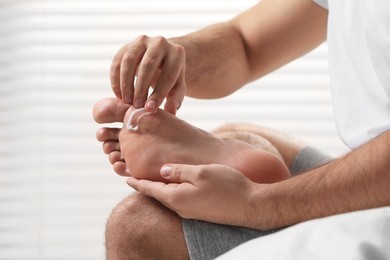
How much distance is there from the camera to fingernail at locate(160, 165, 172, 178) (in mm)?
1290

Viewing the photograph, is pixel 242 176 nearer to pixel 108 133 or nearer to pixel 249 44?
pixel 108 133

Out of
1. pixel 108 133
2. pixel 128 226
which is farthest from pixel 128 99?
pixel 128 226

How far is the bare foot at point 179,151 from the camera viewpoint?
1325mm

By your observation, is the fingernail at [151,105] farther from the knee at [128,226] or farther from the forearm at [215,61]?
the forearm at [215,61]

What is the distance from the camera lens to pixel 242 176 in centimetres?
124

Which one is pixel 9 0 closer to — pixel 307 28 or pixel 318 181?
pixel 307 28

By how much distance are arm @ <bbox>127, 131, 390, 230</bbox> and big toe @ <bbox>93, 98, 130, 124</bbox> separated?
237 millimetres

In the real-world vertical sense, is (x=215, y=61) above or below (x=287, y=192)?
above

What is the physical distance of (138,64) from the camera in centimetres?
138

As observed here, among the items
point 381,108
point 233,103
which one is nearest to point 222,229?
point 381,108

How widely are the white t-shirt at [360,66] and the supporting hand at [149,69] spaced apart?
0.35 metres

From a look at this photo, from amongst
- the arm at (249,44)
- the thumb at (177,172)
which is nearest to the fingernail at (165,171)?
the thumb at (177,172)

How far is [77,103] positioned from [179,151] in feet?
4.62

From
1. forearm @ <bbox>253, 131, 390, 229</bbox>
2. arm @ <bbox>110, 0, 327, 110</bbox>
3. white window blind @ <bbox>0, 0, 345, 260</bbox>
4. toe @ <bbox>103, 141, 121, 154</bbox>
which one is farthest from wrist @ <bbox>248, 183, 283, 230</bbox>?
white window blind @ <bbox>0, 0, 345, 260</bbox>
